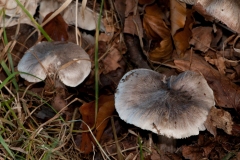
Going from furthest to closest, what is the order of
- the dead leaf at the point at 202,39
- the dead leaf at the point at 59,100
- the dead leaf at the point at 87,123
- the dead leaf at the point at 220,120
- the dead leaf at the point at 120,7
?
1. the dead leaf at the point at 120,7
2. the dead leaf at the point at 202,39
3. the dead leaf at the point at 59,100
4. the dead leaf at the point at 87,123
5. the dead leaf at the point at 220,120

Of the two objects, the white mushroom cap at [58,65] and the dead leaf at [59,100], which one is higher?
the white mushroom cap at [58,65]

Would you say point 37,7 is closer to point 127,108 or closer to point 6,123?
point 6,123

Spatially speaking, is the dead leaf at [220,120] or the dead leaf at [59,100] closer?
the dead leaf at [220,120]

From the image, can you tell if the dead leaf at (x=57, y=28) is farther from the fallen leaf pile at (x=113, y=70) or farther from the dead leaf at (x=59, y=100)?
the dead leaf at (x=59, y=100)

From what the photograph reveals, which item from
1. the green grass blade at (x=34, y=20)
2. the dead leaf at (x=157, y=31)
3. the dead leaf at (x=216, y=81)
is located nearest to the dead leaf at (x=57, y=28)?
the green grass blade at (x=34, y=20)

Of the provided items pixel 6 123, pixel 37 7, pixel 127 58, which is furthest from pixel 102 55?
pixel 6 123

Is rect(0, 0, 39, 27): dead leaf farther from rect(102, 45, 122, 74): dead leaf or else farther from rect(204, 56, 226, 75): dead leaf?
rect(204, 56, 226, 75): dead leaf

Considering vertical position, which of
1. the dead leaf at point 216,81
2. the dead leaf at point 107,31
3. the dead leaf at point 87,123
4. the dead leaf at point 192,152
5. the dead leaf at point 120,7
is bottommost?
the dead leaf at point 192,152
